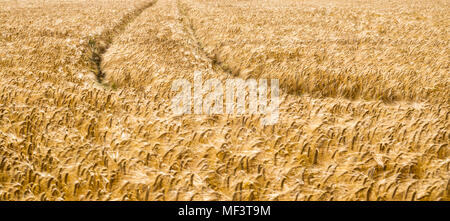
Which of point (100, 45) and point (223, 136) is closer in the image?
point (223, 136)

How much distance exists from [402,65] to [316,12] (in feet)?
50.4

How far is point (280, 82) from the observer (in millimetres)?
9492

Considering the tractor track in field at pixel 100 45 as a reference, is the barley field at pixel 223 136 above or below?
above

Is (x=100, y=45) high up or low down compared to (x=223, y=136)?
down

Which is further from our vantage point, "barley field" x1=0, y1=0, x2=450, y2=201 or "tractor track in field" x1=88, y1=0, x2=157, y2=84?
"tractor track in field" x1=88, y1=0, x2=157, y2=84

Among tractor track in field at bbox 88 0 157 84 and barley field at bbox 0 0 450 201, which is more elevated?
barley field at bbox 0 0 450 201

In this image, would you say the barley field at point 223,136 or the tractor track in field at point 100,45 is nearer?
the barley field at point 223,136

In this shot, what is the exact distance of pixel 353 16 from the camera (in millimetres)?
21203

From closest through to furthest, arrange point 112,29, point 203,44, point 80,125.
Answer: point 80,125 → point 203,44 → point 112,29

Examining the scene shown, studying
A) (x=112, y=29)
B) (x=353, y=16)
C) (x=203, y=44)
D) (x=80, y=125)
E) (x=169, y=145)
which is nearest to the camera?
(x=169, y=145)

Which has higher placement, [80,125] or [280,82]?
[80,125]
